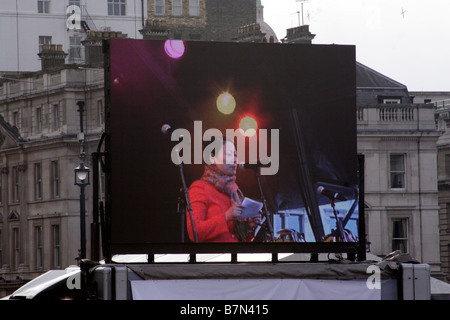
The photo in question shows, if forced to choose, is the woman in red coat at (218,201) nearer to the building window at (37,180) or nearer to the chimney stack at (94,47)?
the chimney stack at (94,47)

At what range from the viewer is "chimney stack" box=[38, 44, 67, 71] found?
7531 cm

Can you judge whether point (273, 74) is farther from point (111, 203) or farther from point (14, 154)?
point (14, 154)

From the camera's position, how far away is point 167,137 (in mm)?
15305

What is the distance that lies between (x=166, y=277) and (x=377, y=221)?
55935 mm

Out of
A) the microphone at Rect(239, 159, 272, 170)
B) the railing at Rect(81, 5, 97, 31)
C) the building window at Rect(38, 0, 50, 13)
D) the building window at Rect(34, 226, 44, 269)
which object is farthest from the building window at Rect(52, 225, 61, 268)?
the microphone at Rect(239, 159, 272, 170)

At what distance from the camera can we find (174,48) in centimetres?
1546

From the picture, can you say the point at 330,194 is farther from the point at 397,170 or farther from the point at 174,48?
the point at 397,170

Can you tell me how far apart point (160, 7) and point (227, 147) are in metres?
77.7

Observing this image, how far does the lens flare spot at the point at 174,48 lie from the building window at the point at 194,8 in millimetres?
75739

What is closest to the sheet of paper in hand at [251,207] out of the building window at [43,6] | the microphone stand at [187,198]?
the microphone stand at [187,198]

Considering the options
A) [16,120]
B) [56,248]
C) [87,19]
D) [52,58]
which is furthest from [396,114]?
[87,19]

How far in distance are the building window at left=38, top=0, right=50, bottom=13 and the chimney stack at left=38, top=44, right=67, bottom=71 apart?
13.9 metres

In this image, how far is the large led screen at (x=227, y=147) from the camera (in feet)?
50.0

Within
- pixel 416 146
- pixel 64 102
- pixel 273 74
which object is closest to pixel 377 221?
pixel 416 146
